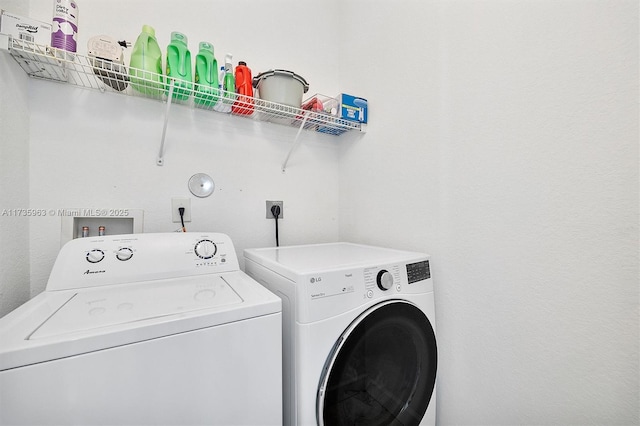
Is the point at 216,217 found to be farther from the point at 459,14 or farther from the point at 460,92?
the point at 459,14

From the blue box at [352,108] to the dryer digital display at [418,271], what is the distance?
0.91 meters

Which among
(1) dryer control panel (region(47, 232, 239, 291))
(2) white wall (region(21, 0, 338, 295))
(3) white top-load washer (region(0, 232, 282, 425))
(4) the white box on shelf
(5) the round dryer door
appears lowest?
(5) the round dryer door

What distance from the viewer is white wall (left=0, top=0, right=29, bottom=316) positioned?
85 cm

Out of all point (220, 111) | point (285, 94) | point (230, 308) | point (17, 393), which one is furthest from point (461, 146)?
point (17, 393)

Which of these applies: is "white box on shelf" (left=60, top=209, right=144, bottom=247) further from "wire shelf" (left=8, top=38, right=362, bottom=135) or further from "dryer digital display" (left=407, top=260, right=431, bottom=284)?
"dryer digital display" (left=407, top=260, right=431, bottom=284)

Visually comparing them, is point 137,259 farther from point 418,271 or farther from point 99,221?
point 418,271

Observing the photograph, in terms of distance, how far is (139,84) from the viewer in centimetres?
111

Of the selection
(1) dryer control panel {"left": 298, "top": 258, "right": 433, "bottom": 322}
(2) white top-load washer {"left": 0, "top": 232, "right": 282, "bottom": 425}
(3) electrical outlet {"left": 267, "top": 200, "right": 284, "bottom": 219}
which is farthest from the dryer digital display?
(3) electrical outlet {"left": 267, "top": 200, "right": 284, "bottom": 219}

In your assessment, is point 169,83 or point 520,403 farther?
point 169,83

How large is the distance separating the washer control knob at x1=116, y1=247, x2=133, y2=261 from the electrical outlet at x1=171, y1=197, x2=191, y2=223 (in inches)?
13.5

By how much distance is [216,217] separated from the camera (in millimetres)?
1384

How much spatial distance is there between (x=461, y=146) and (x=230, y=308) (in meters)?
1.05

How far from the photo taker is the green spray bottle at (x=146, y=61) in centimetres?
103

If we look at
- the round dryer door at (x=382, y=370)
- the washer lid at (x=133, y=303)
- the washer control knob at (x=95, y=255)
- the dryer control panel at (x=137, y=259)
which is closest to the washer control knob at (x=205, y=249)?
the dryer control panel at (x=137, y=259)
